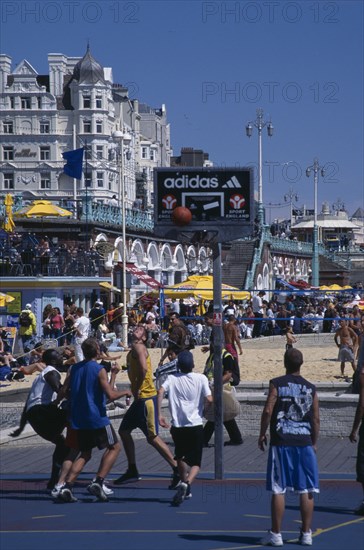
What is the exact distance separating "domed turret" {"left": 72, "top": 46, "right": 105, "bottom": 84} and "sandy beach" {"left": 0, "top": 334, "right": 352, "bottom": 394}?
53.6 meters

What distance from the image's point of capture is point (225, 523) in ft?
33.2

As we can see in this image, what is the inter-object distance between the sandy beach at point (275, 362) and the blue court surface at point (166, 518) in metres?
7.60

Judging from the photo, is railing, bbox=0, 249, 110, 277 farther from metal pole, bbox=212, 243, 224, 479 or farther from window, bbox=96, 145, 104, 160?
window, bbox=96, 145, 104, 160

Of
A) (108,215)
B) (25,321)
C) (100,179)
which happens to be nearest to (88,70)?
(100,179)

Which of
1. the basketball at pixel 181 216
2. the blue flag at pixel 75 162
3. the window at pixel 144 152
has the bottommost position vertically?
the basketball at pixel 181 216

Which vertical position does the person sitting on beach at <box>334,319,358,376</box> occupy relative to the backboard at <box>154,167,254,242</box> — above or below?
below

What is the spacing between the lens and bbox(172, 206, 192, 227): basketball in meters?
11.8

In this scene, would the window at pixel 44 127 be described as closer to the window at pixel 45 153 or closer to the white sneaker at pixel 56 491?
the window at pixel 45 153

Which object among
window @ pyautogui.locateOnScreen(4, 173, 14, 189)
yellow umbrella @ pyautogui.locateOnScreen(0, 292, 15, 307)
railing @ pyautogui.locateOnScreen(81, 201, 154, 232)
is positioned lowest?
yellow umbrella @ pyautogui.locateOnScreen(0, 292, 15, 307)

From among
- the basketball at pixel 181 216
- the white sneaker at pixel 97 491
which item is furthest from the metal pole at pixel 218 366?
the white sneaker at pixel 97 491

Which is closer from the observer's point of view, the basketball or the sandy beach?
the basketball

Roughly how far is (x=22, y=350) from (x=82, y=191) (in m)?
57.3

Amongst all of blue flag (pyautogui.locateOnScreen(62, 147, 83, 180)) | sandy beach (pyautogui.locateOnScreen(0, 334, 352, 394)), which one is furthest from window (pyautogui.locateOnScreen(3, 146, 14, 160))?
sandy beach (pyautogui.locateOnScreen(0, 334, 352, 394))

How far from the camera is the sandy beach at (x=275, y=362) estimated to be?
21938mm
